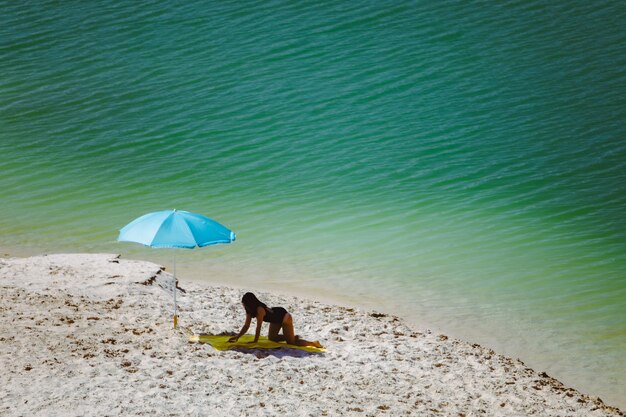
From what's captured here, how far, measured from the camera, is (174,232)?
12141 millimetres

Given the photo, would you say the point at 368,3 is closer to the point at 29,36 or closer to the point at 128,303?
the point at 29,36

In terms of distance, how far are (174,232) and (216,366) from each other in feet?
6.01

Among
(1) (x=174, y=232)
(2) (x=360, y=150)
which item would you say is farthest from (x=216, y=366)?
(2) (x=360, y=150)

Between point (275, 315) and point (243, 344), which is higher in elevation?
point (275, 315)

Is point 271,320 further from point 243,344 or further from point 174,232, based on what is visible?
point 174,232

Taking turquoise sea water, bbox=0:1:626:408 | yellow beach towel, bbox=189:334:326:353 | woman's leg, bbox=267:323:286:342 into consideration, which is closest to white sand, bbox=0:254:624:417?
yellow beach towel, bbox=189:334:326:353

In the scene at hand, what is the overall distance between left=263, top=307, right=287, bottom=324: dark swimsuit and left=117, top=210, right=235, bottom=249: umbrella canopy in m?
1.08

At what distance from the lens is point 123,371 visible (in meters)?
11.0

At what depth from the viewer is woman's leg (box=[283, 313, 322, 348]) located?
12.3 meters

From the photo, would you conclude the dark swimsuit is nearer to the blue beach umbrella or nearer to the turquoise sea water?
the blue beach umbrella

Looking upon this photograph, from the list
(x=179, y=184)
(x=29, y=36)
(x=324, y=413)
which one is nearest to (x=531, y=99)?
(x=179, y=184)

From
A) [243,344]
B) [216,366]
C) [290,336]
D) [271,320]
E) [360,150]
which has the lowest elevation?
[216,366]

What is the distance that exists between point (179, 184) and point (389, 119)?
717 centimetres

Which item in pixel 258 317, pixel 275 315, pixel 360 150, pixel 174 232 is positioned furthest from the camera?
pixel 360 150
